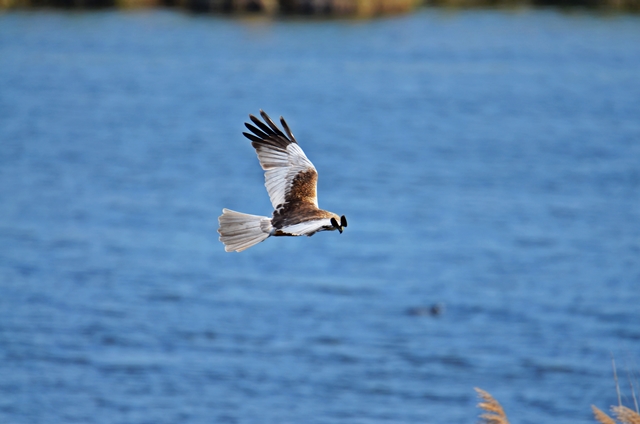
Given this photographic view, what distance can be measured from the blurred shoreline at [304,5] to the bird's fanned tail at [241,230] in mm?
49281

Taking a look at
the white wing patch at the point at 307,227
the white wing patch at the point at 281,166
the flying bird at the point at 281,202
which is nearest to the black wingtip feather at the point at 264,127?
the flying bird at the point at 281,202

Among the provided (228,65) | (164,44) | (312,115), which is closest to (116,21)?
(164,44)

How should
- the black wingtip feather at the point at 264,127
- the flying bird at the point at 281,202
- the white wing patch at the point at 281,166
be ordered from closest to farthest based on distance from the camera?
the flying bird at the point at 281,202 → the white wing patch at the point at 281,166 → the black wingtip feather at the point at 264,127

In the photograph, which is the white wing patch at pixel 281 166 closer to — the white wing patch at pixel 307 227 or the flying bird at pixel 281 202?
the flying bird at pixel 281 202

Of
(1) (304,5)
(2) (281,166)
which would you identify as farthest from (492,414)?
(1) (304,5)

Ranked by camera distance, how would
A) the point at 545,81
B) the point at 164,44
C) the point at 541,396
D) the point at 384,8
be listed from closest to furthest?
1. the point at 541,396
2. the point at 545,81
3. the point at 164,44
4. the point at 384,8

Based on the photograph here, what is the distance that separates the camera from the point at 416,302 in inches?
852

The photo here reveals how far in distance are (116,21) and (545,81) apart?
27865mm

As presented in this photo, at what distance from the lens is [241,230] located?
19.8 feet

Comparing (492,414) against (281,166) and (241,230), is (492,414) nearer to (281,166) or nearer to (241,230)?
(241,230)

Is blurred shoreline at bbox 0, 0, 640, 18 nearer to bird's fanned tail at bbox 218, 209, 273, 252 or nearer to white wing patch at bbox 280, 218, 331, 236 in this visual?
bird's fanned tail at bbox 218, 209, 273, 252

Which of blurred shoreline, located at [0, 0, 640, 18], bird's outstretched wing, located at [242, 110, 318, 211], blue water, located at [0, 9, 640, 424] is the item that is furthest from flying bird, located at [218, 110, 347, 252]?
blurred shoreline, located at [0, 0, 640, 18]

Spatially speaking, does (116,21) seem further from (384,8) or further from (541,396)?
(541,396)

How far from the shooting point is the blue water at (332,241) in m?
17.9
